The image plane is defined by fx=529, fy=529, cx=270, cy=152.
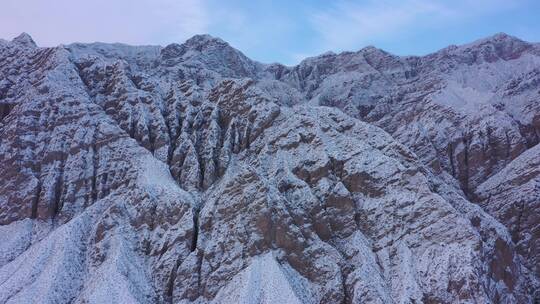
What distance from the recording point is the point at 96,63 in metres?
95.2

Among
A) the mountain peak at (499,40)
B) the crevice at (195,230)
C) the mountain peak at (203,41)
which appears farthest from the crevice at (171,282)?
the mountain peak at (499,40)

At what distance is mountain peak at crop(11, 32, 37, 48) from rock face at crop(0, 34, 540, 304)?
124cm

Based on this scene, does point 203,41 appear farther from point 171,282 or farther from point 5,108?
point 171,282

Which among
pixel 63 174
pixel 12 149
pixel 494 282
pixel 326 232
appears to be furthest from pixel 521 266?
pixel 12 149

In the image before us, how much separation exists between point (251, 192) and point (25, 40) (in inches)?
2901

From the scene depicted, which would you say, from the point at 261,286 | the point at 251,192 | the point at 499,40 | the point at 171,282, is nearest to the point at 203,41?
the point at 499,40

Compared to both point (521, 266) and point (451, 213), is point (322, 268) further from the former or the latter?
point (521, 266)

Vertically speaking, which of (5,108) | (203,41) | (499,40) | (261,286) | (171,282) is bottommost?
(261,286)

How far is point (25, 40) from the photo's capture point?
361 ft

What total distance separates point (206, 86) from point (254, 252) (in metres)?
56.5

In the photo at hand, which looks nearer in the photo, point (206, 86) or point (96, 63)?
point (96, 63)

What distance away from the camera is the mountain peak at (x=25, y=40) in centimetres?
10761

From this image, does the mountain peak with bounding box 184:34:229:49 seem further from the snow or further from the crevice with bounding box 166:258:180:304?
the snow

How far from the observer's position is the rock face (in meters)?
55.2
